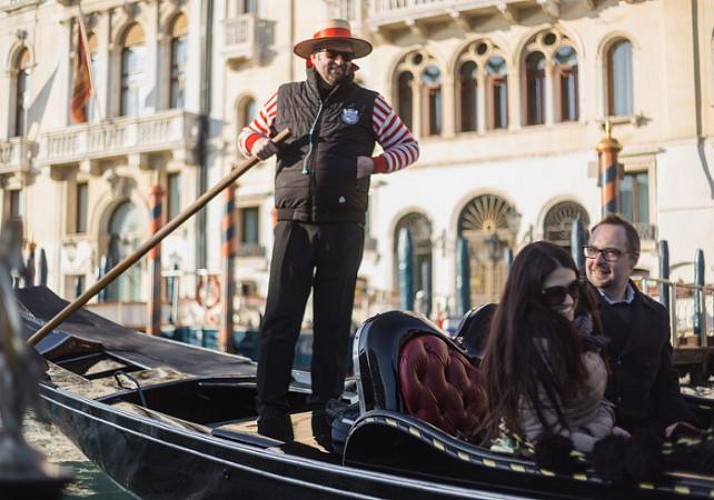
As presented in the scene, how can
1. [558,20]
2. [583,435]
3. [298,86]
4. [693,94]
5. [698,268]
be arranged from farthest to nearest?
1. [558,20]
2. [693,94]
3. [698,268]
4. [298,86]
5. [583,435]

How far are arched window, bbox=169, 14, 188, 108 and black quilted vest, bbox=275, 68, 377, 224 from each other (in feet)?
36.5

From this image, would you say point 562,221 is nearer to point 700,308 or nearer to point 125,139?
point 700,308

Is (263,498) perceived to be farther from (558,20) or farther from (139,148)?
(139,148)

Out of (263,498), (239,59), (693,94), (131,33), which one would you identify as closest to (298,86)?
(263,498)

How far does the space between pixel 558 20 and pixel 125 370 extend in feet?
A: 26.6

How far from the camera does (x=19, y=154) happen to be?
1452 centimetres

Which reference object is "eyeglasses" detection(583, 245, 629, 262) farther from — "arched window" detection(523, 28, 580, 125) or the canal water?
"arched window" detection(523, 28, 580, 125)

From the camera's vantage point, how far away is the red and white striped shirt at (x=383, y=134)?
7.91ft

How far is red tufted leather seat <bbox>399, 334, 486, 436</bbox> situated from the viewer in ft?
5.88

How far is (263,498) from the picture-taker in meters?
1.84

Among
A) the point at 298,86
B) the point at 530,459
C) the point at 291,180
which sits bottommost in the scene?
the point at 530,459

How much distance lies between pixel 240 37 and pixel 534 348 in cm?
1141

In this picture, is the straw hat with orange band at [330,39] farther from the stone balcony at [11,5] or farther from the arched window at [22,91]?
the stone balcony at [11,5]

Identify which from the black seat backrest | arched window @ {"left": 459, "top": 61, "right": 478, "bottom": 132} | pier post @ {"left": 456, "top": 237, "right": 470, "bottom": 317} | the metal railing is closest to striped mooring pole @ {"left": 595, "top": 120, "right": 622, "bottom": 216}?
the metal railing
